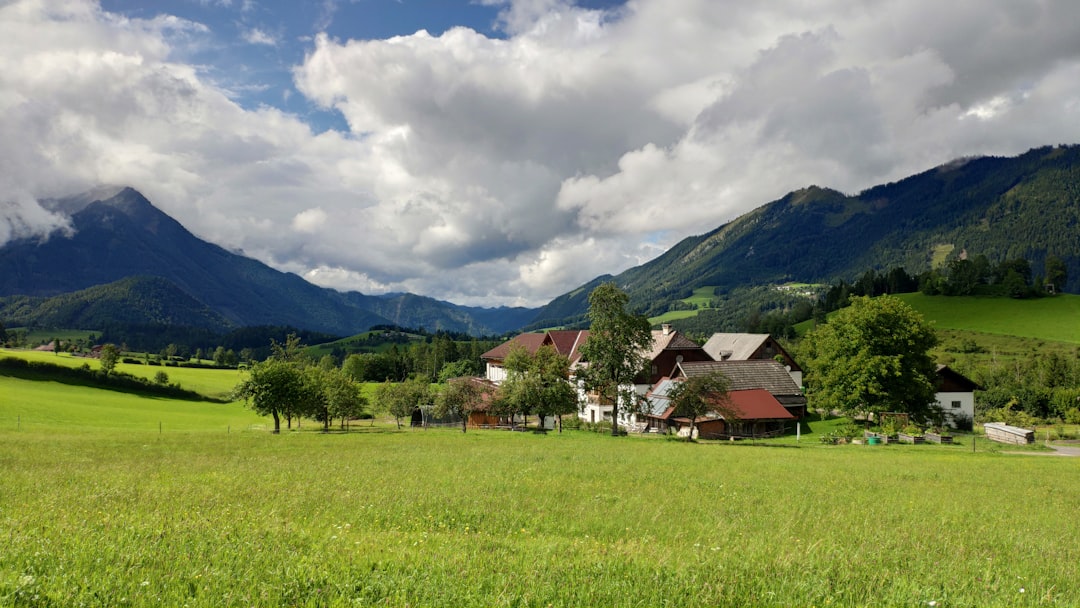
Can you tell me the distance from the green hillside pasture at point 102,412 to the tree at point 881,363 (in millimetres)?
67512

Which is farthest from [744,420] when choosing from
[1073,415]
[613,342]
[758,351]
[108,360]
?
[108,360]

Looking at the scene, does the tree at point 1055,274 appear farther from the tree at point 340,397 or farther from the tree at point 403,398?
the tree at point 340,397

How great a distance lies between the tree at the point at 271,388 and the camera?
56.0m

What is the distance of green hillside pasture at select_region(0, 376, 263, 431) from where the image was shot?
193ft

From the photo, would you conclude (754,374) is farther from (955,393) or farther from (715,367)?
(955,393)

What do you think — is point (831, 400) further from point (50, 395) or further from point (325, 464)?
point (50, 395)

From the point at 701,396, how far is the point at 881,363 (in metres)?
22.4

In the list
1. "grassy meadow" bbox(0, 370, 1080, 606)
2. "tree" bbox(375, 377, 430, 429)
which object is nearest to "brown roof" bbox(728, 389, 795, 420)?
"grassy meadow" bbox(0, 370, 1080, 606)

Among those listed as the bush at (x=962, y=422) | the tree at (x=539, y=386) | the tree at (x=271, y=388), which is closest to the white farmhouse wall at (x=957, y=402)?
the bush at (x=962, y=422)

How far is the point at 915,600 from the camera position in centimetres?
747

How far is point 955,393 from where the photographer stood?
67062 mm

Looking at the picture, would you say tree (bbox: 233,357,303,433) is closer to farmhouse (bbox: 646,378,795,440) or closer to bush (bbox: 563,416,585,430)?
bush (bbox: 563,416,585,430)

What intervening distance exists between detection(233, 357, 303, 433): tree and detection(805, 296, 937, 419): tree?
60.2 metres

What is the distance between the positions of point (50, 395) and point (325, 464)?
281 ft
